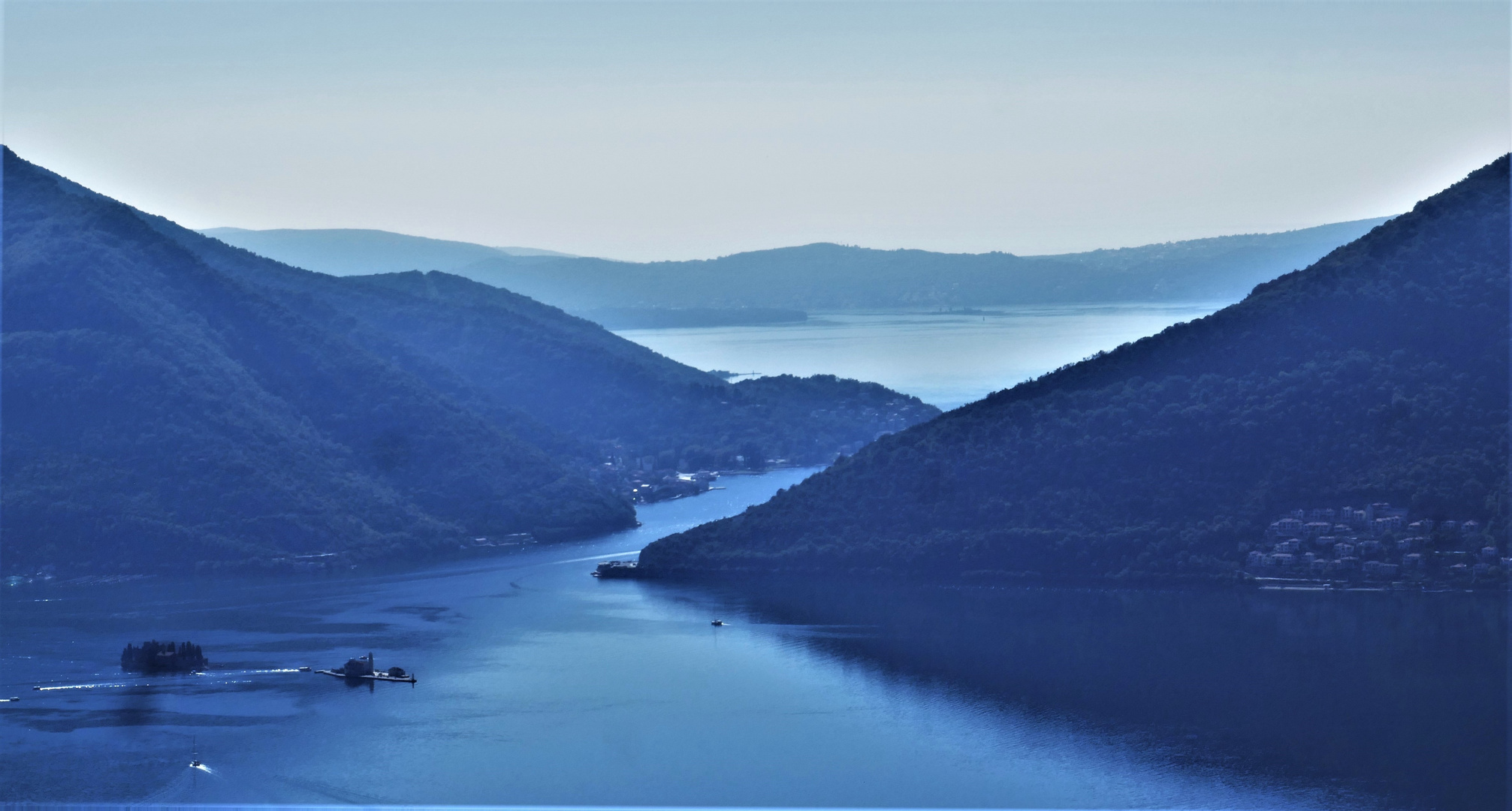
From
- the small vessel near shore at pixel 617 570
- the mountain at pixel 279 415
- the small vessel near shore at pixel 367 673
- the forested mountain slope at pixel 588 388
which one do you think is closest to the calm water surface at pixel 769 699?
the small vessel near shore at pixel 367 673

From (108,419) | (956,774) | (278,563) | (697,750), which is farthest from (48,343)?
(956,774)

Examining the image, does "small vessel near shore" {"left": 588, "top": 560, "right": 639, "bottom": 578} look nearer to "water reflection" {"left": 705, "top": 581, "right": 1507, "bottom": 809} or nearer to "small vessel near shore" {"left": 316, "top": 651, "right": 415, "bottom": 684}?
"water reflection" {"left": 705, "top": 581, "right": 1507, "bottom": 809}

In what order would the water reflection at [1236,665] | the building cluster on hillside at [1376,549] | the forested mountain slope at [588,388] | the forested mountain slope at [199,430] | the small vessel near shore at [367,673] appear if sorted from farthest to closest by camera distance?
the forested mountain slope at [588,388], the forested mountain slope at [199,430], the building cluster on hillside at [1376,549], the small vessel near shore at [367,673], the water reflection at [1236,665]

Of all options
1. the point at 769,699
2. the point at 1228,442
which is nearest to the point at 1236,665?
the point at 1228,442

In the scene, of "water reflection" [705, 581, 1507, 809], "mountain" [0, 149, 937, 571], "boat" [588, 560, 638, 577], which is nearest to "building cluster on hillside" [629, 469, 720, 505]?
"mountain" [0, 149, 937, 571]

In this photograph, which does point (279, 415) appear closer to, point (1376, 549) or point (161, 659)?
point (161, 659)

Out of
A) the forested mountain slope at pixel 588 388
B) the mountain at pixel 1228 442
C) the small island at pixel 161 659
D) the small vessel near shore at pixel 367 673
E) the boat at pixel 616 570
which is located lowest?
the small vessel near shore at pixel 367 673

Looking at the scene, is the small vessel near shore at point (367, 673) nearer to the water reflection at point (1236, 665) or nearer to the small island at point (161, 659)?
→ the small island at point (161, 659)
